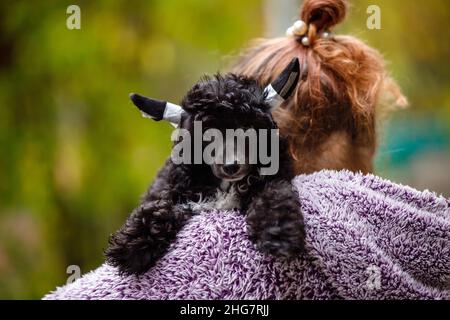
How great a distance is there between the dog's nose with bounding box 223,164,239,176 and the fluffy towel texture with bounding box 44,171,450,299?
0.26ft

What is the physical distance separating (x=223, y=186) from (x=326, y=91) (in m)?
0.45

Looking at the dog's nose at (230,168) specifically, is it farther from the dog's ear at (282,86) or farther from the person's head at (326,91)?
the person's head at (326,91)

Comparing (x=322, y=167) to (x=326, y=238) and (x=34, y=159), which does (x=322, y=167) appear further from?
→ (x=34, y=159)

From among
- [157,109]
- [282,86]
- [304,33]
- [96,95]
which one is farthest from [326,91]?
[96,95]

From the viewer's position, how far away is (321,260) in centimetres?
102

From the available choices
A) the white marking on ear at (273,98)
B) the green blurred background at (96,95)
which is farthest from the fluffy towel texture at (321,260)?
the green blurred background at (96,95)

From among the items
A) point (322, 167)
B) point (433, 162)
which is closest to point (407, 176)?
point (433, 162)

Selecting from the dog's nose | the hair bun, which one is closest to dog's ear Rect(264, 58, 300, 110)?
the dog's nose

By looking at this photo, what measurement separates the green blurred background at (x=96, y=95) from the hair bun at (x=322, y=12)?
1439 mm

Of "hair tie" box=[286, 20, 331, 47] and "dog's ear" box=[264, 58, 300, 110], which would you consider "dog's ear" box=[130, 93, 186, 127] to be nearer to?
"dog's ear" box=[264, 58, 300, 110]

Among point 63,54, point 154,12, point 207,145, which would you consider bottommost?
point 207,145

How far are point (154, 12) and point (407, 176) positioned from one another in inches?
74.4

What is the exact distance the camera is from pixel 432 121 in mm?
3752

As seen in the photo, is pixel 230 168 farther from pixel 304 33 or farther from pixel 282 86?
pixel 304 33
